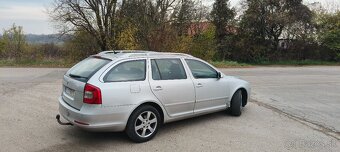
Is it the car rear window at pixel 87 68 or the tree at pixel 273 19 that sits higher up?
the tree at pixel 273 19

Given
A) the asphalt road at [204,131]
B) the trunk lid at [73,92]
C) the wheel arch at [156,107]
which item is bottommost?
the asphalt road at [204,131]

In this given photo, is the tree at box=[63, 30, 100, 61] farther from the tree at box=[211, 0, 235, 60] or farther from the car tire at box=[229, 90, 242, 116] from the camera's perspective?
the car tire at box=[229, 90, 242, 116]

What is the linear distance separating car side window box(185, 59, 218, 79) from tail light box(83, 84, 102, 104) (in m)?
1.94

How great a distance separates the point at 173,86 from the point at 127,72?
2.81ft

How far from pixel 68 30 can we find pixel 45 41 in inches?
135

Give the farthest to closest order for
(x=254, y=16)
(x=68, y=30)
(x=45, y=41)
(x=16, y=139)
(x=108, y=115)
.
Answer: (x=254, y=16) → (x=45, y=41) → (x=68, y=30) → (x=16, y=139) → (x=108, y=115)

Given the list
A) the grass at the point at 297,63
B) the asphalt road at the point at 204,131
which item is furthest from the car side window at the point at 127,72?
the grass at the point at 297,63

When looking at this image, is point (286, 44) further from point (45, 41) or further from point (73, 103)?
point (73, 103)

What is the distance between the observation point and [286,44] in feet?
84.4

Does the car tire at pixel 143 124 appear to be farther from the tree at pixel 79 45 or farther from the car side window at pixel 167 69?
the tree at pixel 79 45

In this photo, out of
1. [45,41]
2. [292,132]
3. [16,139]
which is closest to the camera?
[16,139]

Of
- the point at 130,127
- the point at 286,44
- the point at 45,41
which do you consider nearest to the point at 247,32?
the point at 286,44

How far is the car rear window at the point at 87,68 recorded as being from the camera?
4.29m

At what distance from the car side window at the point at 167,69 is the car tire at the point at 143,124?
22.4 inches
